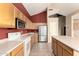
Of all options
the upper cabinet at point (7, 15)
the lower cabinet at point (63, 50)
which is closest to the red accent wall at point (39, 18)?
the lower cabinet at point (63, 50)

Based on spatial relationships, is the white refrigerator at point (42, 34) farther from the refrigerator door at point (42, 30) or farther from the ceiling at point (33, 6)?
the ceiling at point (33, 6)

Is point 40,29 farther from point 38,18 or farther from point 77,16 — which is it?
point 77,16

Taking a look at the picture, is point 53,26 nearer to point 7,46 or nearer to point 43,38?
point 43,38

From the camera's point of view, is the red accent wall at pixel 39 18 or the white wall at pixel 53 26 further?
the red accent wall at pixel 39 18

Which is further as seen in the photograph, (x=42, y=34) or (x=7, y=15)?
(x=42, y=34)

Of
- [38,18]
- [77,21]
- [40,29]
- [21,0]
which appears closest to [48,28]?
[40,29]

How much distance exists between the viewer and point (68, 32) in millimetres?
10180

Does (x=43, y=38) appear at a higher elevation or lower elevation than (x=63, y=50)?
lower

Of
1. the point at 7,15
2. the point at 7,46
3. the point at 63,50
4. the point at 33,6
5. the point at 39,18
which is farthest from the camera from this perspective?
the point at 39,18

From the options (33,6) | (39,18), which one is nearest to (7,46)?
(33,6)

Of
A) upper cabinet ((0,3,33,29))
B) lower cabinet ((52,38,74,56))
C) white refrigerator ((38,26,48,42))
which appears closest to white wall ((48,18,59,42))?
white refrigerator ((38,26,48,42))

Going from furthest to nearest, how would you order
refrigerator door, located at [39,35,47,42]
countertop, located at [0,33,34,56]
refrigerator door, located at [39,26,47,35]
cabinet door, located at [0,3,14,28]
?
refrigerator door, located at [39,35,47,42] → refrigerator door, located at [39,26,47,35] → cabinet door, located at [0,3,14,28] → countertop, located at [0,33,34,56]

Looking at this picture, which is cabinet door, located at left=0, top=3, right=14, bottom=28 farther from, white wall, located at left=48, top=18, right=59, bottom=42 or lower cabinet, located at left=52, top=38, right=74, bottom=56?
white wall, located at left=48, top=18, right=59, bottom=42

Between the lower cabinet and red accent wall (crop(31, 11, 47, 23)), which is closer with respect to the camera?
the lower cabinet
